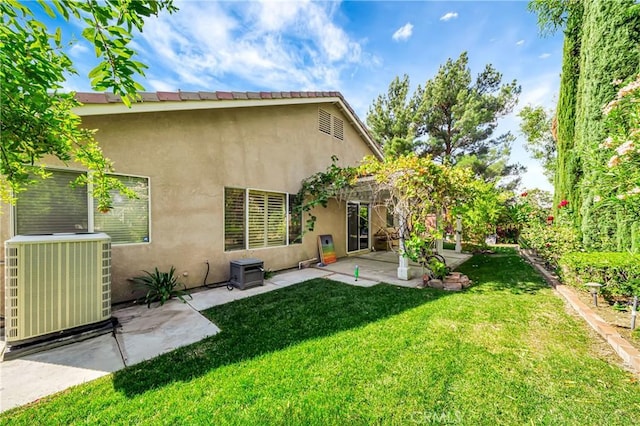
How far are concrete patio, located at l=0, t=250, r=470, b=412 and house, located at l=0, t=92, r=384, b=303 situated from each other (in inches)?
42.6

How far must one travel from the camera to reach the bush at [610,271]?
4331mm

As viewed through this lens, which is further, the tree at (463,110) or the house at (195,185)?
the tree at (463,110)

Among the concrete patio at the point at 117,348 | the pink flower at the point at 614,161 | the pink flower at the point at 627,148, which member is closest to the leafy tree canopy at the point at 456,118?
the pink flower at the point at 614,161

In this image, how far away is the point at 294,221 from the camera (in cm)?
→ 894

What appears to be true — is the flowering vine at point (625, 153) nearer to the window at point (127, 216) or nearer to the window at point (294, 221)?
the window at point (294, 221)

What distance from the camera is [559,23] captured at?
911 cm

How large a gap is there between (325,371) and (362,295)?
306cm

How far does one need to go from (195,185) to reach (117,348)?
391 centimetres

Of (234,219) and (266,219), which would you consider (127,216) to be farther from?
(266,219)

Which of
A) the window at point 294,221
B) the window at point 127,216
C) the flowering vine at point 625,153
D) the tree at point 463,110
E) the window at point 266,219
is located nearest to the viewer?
the flowering vine at point 625,153

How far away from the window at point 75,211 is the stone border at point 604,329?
27.3 ft

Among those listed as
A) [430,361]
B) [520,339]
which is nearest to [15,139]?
[430,361]

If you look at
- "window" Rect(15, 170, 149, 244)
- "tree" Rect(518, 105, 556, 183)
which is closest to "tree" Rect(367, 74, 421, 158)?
"tree" Rect(518, 105, 556, 183)

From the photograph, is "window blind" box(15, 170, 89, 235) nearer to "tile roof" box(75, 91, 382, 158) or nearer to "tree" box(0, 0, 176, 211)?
"tile roof" box(75, 91, 382, 158)
